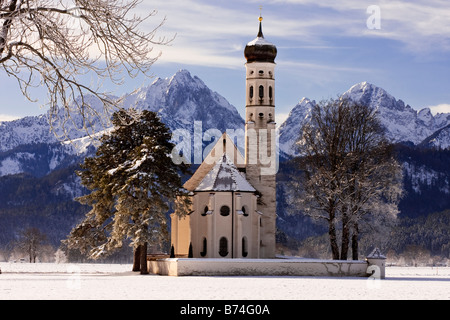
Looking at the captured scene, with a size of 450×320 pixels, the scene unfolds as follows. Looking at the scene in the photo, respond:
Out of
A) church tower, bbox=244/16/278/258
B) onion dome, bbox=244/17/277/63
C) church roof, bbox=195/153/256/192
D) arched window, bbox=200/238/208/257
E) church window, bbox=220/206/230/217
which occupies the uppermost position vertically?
onion dome, bbox=244/17/277/63

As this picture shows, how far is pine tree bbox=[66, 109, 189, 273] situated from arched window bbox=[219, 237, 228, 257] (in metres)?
4.75

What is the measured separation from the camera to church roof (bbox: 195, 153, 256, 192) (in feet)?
190

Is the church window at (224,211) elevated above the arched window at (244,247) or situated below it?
above

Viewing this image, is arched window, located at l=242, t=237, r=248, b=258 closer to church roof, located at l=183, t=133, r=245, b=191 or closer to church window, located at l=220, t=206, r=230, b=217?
church window, located at l=220, t=206, r=230, b=217

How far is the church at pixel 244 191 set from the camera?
187 feet

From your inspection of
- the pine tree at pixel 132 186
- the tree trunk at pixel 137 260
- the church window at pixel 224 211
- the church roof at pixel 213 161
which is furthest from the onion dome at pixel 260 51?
the tree trunk at pixel 137 260

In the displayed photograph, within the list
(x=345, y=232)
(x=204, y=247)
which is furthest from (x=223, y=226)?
(x=345, y=232)

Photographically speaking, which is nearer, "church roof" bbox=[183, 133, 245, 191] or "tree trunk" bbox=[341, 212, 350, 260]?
"tree trunk" bbox=[341, 212, 350, 260]

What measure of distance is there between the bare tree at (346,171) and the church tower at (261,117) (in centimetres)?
697

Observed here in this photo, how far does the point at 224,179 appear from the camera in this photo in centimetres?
5841

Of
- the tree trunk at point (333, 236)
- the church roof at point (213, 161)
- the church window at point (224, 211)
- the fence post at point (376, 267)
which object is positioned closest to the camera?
the fence post at point (376, 267)

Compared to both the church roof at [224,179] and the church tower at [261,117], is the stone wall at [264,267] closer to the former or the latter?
the church roof at [224,179]

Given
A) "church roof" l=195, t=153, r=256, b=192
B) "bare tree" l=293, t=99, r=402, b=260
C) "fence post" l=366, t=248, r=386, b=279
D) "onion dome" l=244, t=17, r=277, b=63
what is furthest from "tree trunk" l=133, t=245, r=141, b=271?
"onion dome" l=244, t=17, r=277, b=63
